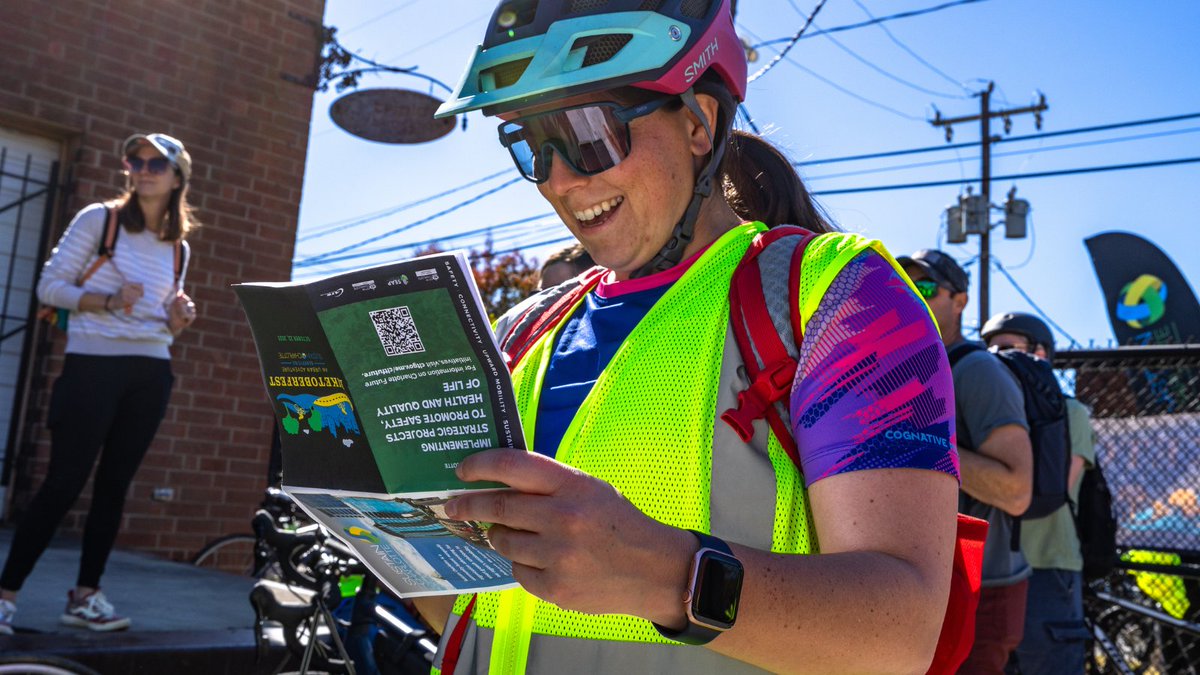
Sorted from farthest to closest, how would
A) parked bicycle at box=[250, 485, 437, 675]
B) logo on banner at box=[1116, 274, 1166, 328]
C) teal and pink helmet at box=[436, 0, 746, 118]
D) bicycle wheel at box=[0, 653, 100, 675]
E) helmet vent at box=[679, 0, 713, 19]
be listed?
1. logo on banner at box=[1116, 274, 1166, 328]
2. parked bicycle at box=[250, 485, 437, 675]
3. bicycle wheel at box=[0, 653, 100, 675]
4. helmet vent at box=[679, 0, 713, 19]
5. teal and pink helmet at box=[436, 0, 746, 118]

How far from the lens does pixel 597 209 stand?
177cm

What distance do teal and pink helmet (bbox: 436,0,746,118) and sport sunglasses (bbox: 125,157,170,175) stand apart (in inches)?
133

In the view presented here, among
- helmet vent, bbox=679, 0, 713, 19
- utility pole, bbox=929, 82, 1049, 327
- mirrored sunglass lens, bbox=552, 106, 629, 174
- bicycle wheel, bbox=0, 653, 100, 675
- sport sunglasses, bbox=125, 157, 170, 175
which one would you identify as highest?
utility pole, bbox=929, 82, 1049, 327

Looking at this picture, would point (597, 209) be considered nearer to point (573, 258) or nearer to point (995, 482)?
point (995, 482)

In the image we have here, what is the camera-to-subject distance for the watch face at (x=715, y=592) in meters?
1.19

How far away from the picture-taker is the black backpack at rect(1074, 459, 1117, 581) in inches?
193

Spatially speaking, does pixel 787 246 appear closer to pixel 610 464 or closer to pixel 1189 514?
pixel 610 464

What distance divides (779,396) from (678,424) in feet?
0.48

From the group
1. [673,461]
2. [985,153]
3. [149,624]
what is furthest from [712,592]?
[985,153]

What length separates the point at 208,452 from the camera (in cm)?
752

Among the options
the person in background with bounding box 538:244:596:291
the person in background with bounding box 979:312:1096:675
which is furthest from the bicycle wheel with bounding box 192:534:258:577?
the person in background with bounding box 979:312:1096:675

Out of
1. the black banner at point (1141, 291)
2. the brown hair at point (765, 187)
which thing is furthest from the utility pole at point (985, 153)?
the brown hair at point (765, 187)

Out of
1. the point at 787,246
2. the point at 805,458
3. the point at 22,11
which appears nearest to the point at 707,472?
the point at 805,458

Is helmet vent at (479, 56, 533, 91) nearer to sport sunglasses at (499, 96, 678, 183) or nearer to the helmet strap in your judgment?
sport sunglasses at (499, 96, 678, 183)
